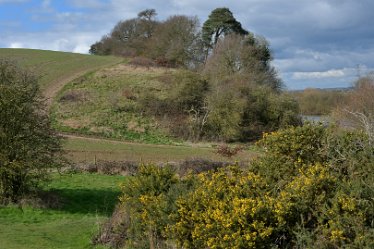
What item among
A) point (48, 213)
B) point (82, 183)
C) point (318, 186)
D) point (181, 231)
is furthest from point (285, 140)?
point (82, 183)

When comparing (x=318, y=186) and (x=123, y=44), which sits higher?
(x=123, y=44)

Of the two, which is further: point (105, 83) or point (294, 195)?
point (105, 83)

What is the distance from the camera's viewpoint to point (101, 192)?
25344 mm

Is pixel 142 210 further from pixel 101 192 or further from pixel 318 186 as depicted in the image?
pixel 101 192

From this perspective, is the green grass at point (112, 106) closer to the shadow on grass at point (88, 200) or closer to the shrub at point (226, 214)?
the shadow on grass at point (88, 200)

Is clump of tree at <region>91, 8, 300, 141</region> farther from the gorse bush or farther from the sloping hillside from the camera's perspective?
the gorse bush

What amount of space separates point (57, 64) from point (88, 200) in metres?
61.8

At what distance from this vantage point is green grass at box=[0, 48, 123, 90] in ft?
238

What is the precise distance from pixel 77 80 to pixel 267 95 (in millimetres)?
26845

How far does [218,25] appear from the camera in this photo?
3201 inches

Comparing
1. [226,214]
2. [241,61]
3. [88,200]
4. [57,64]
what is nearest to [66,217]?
[88,200]

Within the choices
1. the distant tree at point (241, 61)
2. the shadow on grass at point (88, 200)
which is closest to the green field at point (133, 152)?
the shadow on grass at point (88, 200)

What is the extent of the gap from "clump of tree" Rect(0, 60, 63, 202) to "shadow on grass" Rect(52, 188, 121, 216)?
172 centimetres

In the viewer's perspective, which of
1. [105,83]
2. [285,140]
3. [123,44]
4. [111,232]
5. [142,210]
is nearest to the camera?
[285,140]
